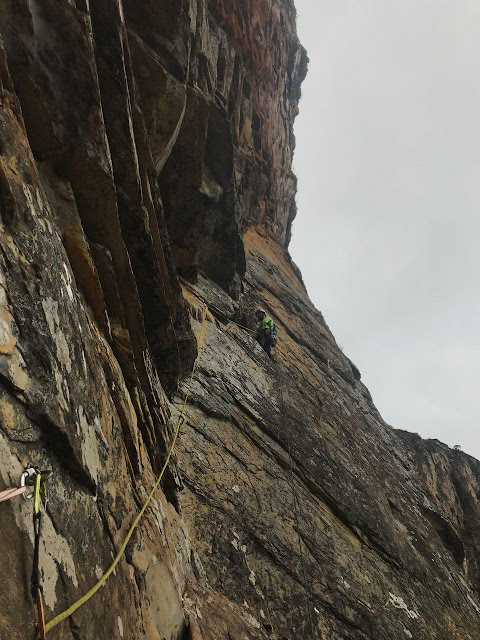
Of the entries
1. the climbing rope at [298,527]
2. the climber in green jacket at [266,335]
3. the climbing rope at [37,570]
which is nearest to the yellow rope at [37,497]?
the climbing rope at [37,570]

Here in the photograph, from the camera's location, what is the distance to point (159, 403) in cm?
576

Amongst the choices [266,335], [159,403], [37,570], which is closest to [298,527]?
[159,403]

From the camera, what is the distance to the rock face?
2.84 meters

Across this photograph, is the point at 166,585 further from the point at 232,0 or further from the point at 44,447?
the point at 232,0

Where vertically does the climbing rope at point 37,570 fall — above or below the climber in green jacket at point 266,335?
below

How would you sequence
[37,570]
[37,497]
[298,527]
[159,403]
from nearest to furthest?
[37,570]
[37,497]
[159,403]
[298,527]

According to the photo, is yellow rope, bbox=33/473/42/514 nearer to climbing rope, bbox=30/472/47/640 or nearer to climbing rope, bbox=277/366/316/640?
climbing rope, bbox=30/472/47/640

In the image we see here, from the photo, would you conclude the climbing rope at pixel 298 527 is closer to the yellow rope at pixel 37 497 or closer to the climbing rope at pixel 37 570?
the climbing rope at pixel 37 570

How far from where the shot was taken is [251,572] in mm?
5695

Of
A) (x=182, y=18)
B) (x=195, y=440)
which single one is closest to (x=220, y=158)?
(x=182, y=18)

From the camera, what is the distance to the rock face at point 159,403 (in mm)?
2840

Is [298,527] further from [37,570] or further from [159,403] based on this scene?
[37,570]

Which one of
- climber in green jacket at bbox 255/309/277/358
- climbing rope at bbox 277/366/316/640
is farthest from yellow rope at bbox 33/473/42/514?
climber in green jacket at bbox 255/309/277/358

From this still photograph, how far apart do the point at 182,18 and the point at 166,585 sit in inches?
363
